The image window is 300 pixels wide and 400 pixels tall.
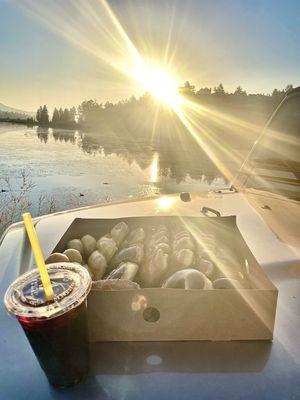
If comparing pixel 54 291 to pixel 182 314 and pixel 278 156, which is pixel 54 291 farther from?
pixel 278 156

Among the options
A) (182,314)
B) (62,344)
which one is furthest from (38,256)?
(182,314)

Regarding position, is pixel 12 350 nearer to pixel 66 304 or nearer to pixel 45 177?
pixel 66 304

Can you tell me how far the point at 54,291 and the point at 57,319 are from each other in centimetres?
9

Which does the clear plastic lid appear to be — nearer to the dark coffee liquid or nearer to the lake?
the dark coffee liquid

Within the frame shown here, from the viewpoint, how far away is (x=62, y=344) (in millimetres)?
856

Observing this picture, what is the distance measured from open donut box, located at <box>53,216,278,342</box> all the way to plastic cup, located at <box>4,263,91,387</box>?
9cm

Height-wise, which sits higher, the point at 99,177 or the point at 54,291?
the point at 54,291

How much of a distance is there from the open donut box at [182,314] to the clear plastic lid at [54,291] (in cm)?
8

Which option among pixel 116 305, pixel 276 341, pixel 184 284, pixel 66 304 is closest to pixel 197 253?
pixel 184 284

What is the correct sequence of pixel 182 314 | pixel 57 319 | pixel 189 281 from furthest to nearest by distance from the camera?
pixel 189 281
pixel 182 314
pixel 57 319

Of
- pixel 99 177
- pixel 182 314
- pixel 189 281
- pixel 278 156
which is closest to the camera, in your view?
pixel 182 314

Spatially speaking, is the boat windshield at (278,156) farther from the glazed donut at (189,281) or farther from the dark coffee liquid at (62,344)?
the dark coffee liquid at (62,344)

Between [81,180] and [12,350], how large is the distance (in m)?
18.3

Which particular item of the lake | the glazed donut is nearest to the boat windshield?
the glazed donut
